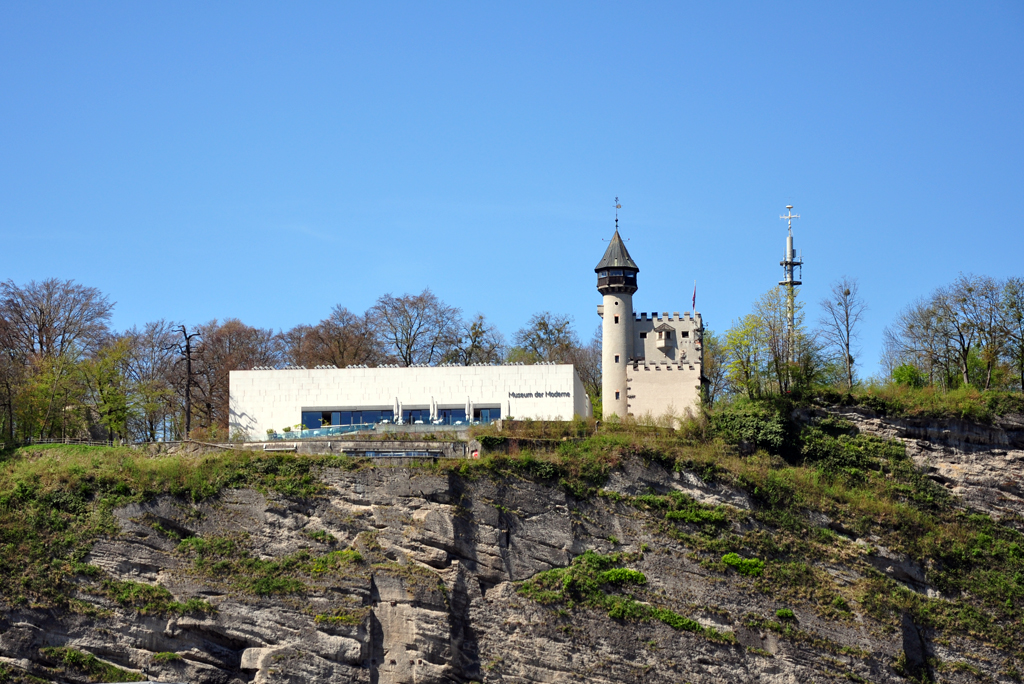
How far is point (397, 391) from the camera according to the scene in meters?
46.5

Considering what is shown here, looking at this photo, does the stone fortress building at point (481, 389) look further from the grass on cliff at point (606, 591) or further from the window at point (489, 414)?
the grass on cliff at point (606, 591)

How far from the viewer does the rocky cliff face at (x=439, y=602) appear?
117 feet

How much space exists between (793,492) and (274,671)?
18.6 meters

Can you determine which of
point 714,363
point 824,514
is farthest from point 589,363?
point 824,514

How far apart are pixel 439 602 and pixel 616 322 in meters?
15.3

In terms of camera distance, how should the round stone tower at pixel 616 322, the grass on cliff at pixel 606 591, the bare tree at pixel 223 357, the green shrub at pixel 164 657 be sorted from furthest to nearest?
the bare tree at pixel 223 357 < the round stone tower at pixel 616 322 < the grass on cliff at pixel 606 591 < the green shrub at pixel 164 657

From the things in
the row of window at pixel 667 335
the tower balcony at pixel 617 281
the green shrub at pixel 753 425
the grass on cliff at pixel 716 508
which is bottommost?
the grass on cliff at pixel 716 508

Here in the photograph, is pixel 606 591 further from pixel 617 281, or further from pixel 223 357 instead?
pixel 223 357

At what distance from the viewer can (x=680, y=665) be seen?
37.0m

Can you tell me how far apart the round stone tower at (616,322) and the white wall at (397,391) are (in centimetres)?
144

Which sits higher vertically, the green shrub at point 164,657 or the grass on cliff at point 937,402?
the grass on cliff at point 937,402

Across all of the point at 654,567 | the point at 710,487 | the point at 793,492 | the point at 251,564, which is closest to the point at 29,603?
the point at 251,564

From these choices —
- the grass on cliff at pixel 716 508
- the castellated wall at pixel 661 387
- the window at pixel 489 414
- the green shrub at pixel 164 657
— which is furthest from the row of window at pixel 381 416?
the green shrub at pixel 164 657

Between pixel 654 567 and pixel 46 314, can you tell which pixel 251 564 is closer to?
pixel 654 567
